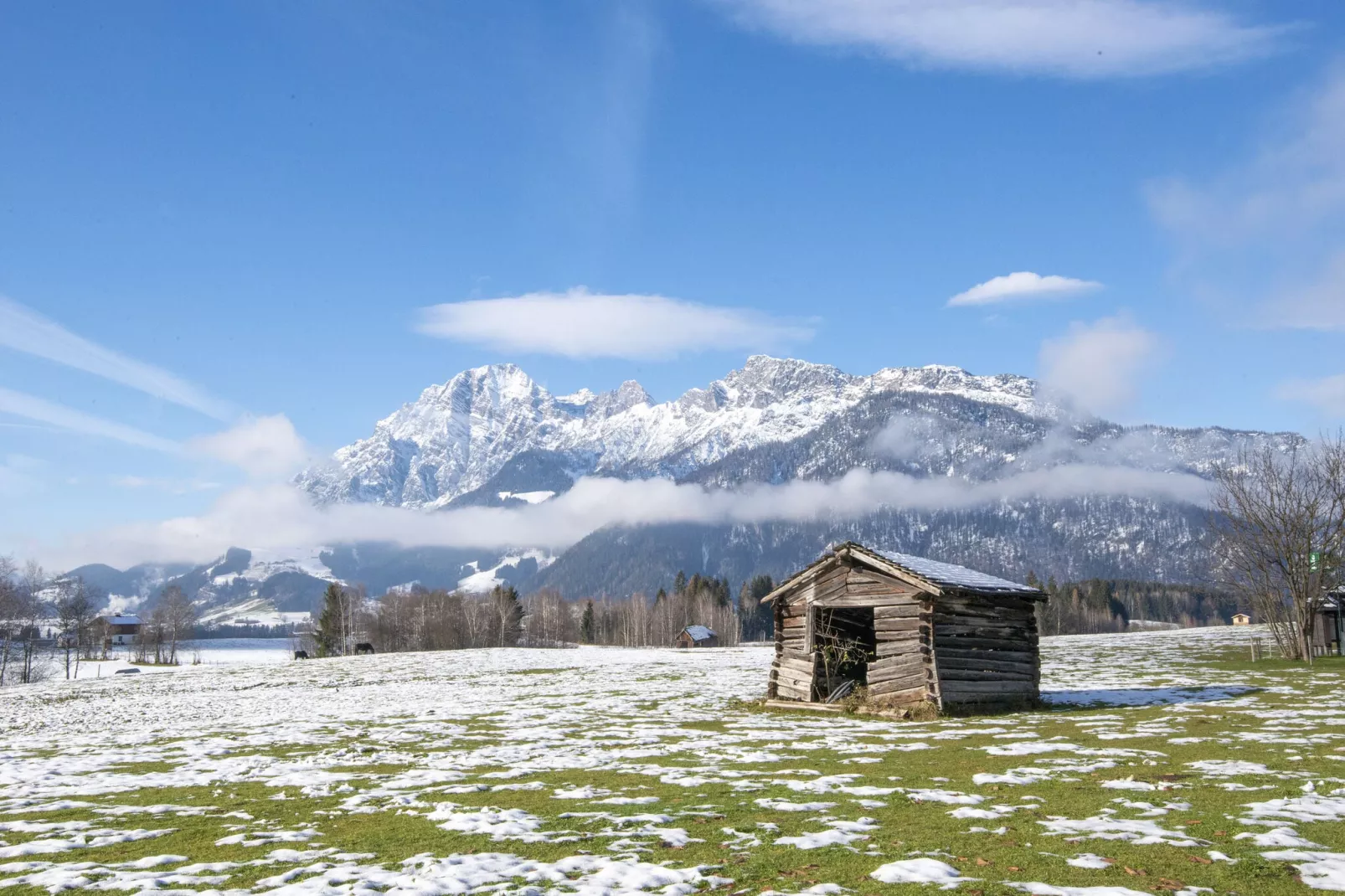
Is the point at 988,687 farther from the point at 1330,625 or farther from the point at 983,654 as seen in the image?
the point at 1330,625

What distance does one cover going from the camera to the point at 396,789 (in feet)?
53.8

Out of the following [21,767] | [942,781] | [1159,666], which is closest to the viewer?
[942,781]

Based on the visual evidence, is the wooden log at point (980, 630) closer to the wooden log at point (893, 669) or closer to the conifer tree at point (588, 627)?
the wooden log at point (893, 669)

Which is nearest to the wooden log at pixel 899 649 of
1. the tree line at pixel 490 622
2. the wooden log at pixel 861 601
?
the wooden log at pixel 861 601

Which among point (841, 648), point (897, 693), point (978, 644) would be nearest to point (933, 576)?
point (978, 644)

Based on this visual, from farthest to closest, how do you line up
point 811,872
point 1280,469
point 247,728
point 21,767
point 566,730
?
point 1280,469 < point 247,728 < point 566,730 < point 21,767 < point 811,872

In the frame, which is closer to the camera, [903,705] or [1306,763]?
[1306,763]

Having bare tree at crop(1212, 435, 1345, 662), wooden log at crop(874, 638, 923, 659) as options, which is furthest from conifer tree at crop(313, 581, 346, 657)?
bare tree at crop(1212, 435, 1345, 662)

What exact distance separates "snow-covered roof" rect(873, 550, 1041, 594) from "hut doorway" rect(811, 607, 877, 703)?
3.07 metres

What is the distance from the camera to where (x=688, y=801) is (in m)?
14.8

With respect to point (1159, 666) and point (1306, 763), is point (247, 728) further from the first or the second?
point (1159, 666)

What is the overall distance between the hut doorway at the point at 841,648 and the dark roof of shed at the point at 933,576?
7.85 feet

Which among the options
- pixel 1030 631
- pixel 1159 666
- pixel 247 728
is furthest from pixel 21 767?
pixel 1159 666

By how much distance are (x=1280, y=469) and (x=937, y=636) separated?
37.0 meters
